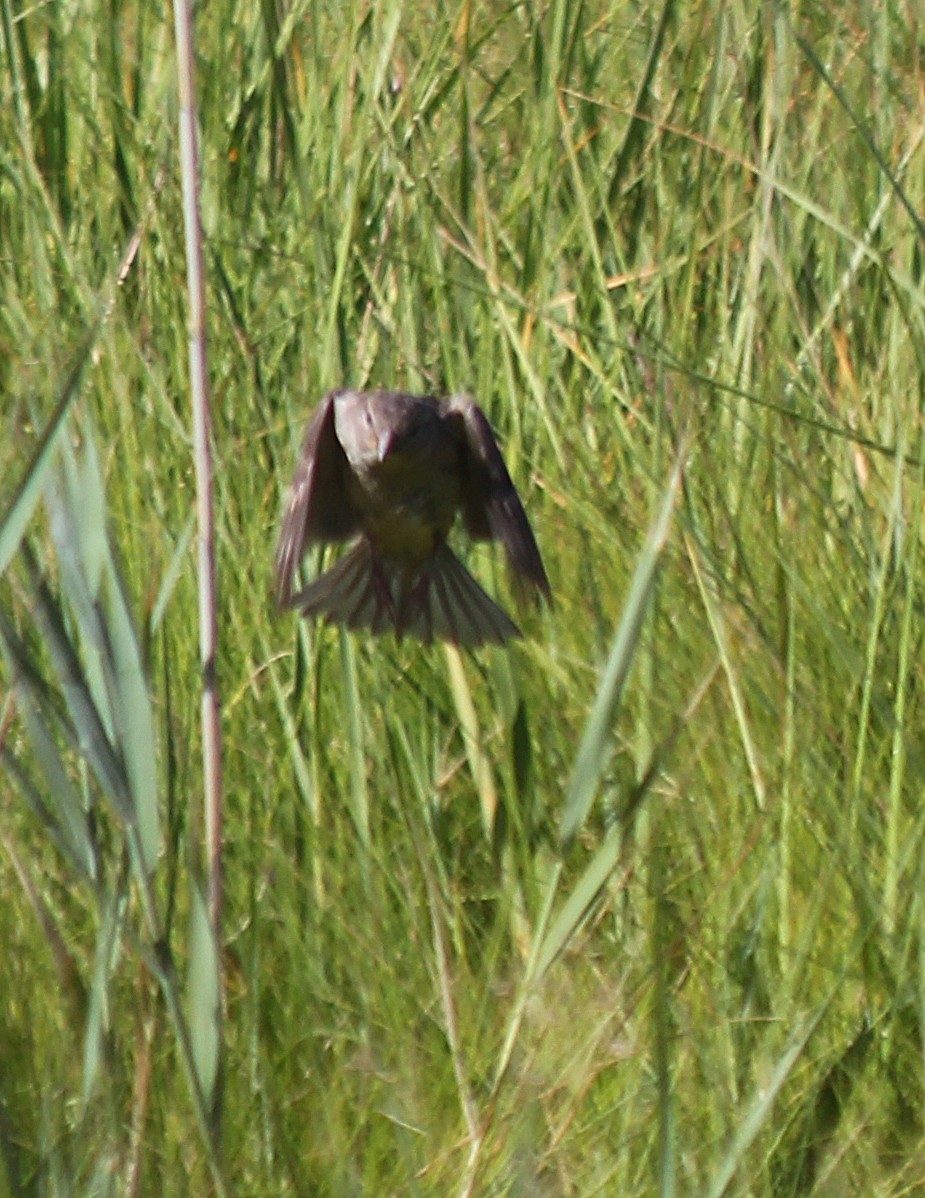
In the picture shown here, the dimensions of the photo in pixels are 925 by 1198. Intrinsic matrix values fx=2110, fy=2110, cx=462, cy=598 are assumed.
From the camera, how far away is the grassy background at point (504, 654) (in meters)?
1.39

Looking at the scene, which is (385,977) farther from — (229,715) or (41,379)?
(41,379)

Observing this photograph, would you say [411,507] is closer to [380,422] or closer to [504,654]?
[380,422]

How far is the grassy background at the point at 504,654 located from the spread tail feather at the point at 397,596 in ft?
0.20

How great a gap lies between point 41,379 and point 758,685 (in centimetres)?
78

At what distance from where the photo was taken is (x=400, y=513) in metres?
1.84

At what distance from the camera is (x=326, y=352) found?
77.8 inches

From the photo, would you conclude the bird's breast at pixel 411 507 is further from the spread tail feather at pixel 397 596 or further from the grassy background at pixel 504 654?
the grassy background at pixel 504 654

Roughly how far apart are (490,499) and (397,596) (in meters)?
0.19

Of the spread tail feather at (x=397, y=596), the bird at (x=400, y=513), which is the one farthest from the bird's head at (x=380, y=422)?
the spread tail feather at (x=397, y=596)

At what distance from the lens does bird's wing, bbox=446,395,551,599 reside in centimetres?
160

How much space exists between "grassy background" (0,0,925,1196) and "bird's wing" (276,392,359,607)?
0.10 meters

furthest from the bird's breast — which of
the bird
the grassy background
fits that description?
the grassy background

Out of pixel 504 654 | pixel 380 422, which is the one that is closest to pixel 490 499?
pixel 380 422

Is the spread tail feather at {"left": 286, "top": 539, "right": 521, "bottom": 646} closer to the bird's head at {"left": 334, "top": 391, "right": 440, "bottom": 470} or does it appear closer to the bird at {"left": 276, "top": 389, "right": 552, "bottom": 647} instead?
the bird at {"left": 276, "top": 389, "right": 552, "bottom": 647}
